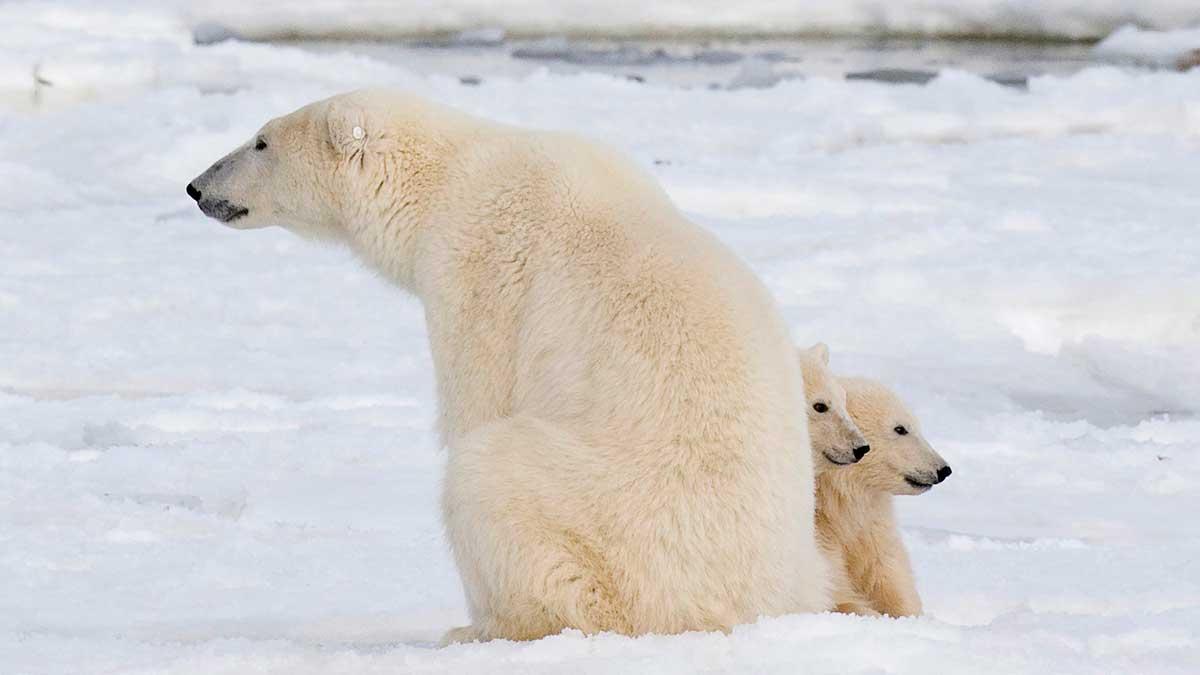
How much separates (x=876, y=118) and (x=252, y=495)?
8.27 metres

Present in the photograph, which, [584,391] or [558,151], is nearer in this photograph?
[584,391]

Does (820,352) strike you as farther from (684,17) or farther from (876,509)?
(684,17)

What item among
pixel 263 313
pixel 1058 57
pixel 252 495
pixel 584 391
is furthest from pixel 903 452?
pixel 1058 57

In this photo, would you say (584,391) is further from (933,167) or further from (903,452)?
(933,167)

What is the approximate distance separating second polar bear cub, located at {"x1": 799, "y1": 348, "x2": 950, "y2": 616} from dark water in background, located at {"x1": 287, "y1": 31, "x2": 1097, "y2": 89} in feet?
38.1

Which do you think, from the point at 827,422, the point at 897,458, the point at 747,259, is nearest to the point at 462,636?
the point at 827,422

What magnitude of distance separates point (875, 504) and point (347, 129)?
1.49 m

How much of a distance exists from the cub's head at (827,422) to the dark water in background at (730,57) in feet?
38.8

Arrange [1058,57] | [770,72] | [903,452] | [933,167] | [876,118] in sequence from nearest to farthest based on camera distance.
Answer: [903,452], [933,167], [876,118], [770,72], [1058,57]

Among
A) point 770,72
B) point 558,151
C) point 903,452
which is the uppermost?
point 558,151

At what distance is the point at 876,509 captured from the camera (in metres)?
3.79

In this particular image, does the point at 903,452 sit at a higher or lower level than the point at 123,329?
higher

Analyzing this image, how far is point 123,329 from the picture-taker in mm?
6715

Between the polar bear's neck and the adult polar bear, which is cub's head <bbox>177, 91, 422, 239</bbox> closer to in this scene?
the adult polar bear
